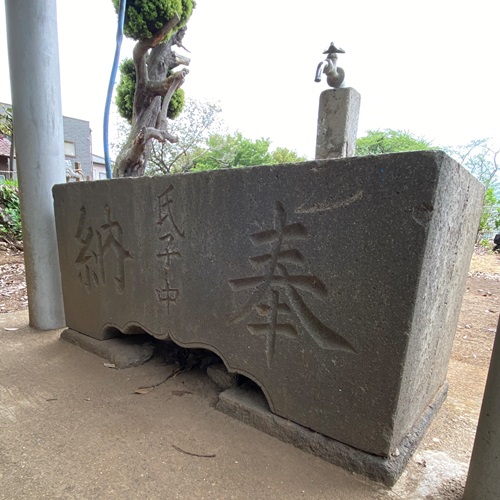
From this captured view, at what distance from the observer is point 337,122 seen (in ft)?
11.9

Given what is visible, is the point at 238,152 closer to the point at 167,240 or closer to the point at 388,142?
the point at 388,142

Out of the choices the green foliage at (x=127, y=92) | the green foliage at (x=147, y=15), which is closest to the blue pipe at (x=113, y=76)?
the green foliage at (x=147, y=15)

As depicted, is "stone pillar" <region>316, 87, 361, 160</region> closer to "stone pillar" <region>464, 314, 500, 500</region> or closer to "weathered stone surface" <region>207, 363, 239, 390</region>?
"weathered stone surface" <region>207, 363, 239, 390</region>

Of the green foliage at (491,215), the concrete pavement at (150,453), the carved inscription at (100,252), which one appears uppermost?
the green foliage at (491,215)

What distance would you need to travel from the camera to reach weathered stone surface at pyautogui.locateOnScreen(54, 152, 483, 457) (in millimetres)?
1078

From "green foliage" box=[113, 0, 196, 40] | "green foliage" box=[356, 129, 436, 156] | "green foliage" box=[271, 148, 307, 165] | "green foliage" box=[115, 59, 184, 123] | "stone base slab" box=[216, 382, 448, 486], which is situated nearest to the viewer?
"stone base slab" box=[216, 382, 448, 486]

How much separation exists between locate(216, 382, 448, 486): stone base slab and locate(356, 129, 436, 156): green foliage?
19.1 m

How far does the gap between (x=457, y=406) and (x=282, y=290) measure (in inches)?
52.0

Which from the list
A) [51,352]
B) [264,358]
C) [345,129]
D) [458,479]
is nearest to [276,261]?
[264,358]

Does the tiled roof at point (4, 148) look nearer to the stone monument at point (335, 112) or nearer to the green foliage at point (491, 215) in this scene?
the stone monument at point (335, 112)

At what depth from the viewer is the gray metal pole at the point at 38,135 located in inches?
92.5

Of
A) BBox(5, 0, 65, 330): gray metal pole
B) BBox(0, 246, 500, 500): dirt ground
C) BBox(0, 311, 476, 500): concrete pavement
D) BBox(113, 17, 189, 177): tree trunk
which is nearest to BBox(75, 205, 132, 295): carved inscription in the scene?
BBox(5, 0, 65, 330): gray metal pole

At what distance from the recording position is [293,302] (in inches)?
52.5

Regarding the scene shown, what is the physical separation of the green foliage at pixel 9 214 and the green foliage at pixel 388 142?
17296mm
